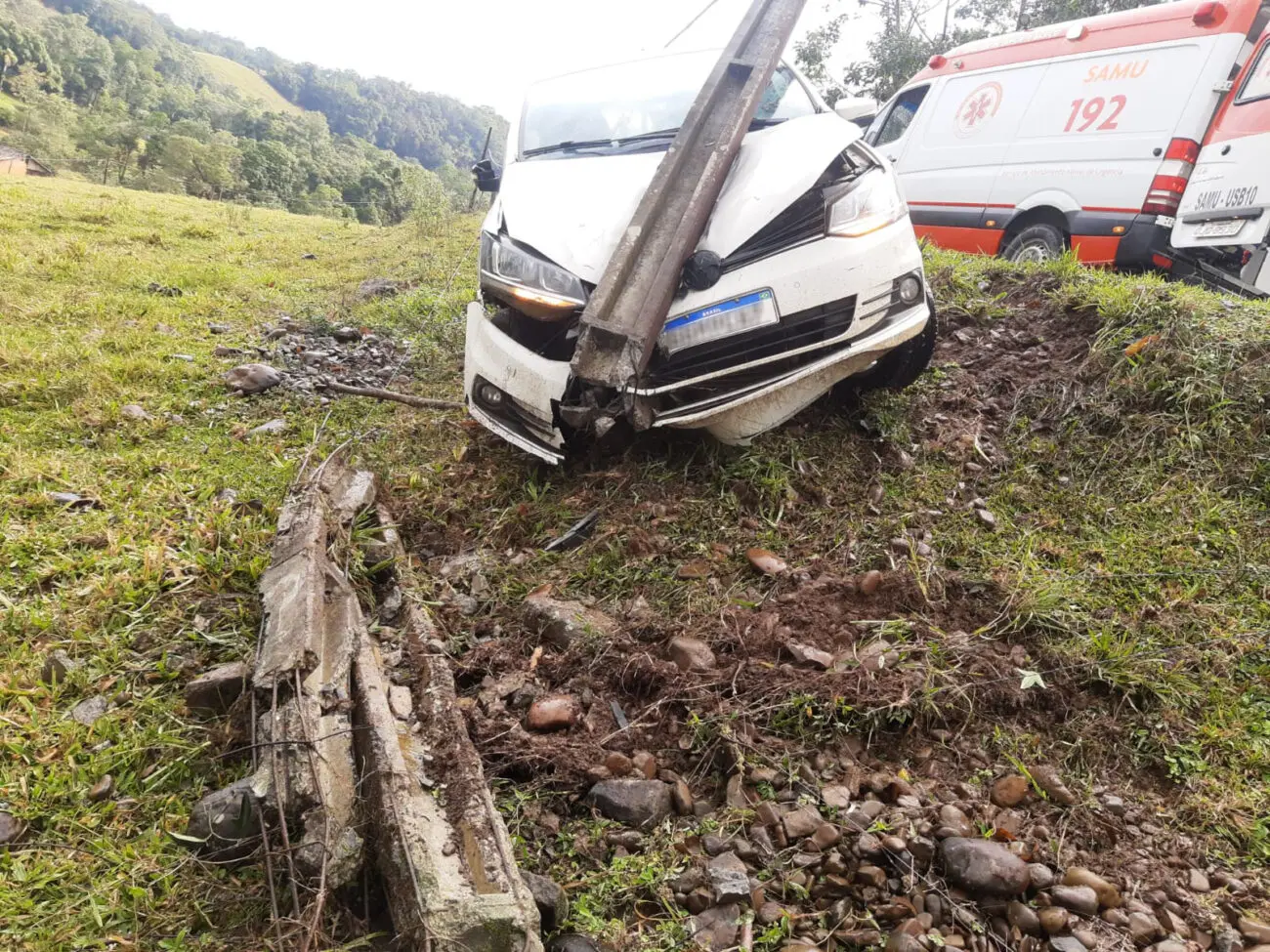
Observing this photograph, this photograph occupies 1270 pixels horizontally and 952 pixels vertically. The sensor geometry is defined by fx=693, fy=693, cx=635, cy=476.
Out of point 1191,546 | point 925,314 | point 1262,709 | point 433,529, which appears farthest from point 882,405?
point 433,529

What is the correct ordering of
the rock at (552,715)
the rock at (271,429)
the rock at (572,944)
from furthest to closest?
1. the rock at (271,429)
2. the rock at (552,715)
3. the rock at (572,944)

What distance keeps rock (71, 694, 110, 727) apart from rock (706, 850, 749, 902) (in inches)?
70.8

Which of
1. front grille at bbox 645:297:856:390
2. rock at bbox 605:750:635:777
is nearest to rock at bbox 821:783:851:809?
rock at bbox 605:750:635:777

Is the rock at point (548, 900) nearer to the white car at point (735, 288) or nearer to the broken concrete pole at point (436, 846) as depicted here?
the broken concrete pole at point (436, 846)

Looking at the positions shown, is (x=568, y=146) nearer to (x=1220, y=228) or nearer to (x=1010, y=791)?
(x=1010, y=791)

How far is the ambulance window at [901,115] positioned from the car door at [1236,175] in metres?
2.92

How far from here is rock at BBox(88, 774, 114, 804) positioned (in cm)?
180

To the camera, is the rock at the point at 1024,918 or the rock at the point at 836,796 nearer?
the rock at the point at 1024,918

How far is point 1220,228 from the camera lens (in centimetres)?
468

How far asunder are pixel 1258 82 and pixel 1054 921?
5.79 meters

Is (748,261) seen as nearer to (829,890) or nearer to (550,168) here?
(550,168)

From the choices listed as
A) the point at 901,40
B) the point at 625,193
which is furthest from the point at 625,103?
the point at 901,40

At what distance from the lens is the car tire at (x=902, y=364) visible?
312 cm

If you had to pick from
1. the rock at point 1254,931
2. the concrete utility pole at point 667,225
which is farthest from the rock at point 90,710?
the rock at point 1254,931
